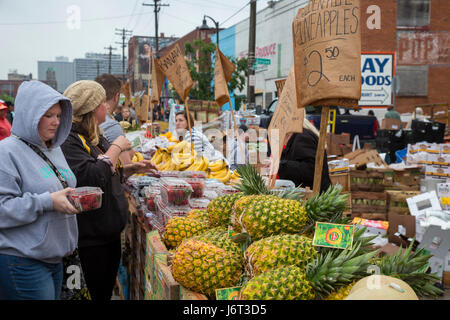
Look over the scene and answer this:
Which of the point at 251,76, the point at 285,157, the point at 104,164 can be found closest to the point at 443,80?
the point at 251,76

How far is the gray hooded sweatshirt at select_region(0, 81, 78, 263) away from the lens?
2.39 m

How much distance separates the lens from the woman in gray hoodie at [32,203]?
240cm

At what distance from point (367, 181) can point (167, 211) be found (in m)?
5.35

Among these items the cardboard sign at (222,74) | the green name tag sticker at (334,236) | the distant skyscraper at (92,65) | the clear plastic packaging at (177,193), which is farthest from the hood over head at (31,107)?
the distant skyscraper at (92,65)

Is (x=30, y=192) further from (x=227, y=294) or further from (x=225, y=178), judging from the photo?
(x=225, y=178)

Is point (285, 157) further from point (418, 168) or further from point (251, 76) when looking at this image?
point (251, 76)

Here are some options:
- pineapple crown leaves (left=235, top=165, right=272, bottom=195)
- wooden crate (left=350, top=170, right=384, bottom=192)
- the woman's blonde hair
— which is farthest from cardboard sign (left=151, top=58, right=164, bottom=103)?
pineapple crown leaves (left=235, top=165, right=272, bottom=195)

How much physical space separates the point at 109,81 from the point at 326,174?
2.40 meters

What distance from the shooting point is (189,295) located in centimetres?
183

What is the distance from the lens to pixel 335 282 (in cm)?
165

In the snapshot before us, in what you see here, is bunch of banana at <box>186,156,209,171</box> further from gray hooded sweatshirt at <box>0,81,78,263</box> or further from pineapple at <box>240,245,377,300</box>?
pineapple at <box>240,245,377,300</box>

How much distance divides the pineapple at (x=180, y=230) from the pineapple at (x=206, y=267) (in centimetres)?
52

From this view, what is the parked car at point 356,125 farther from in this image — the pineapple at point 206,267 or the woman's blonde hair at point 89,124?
the pineapple at point 206,267

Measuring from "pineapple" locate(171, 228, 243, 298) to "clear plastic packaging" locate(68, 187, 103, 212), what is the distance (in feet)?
2.96
